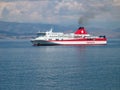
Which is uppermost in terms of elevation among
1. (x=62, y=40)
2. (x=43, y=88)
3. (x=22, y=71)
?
(x=62, y=40)

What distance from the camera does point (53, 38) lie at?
111875 mm

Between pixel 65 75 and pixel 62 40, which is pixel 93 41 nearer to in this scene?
pixel 62 40

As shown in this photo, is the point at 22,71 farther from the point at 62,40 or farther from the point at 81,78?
the point at 62,40

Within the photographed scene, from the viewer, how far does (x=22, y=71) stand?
47469 millimetres

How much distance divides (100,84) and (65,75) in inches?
262

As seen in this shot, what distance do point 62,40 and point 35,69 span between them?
6348cm

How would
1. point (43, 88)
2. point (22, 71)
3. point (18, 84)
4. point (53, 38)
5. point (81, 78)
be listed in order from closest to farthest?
point (43, 88) → point (18, 84) → point (81, 78) → point (22, 71) → point (53, 38)

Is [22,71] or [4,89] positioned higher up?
[22,71]

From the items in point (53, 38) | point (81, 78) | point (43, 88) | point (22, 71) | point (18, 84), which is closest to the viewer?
point (43, 88)

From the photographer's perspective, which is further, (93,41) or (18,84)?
(93,41)

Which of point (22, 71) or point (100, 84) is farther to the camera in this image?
point (22, 71)

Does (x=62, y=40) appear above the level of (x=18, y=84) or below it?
above

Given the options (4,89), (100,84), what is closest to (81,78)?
(100,84)

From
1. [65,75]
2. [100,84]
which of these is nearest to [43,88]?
[100,84]
